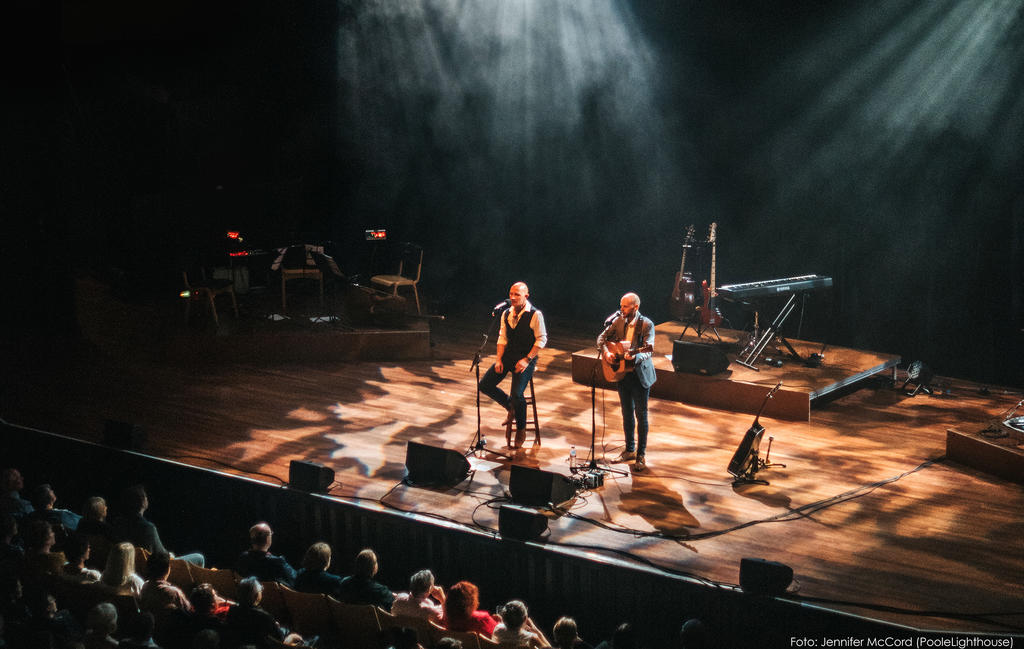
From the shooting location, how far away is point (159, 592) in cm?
475

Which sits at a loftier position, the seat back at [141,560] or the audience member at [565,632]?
the audience member at [565,632]

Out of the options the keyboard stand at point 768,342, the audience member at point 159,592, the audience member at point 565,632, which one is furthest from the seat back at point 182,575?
the keyboard stand at point 768,342

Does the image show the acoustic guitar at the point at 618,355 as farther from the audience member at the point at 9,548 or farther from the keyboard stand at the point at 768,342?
the audience member at the point at 9,548

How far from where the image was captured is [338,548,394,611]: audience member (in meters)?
4.86

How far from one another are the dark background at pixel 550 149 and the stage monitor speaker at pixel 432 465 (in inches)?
198

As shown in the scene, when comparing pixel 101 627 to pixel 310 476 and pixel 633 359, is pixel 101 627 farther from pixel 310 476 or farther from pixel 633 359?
pixel 633 359

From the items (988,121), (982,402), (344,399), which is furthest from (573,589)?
(988,121)

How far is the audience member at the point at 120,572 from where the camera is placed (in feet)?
16.4

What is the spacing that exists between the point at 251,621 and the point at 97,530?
6.24ft

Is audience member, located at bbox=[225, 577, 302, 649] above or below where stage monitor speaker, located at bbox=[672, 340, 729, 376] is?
below

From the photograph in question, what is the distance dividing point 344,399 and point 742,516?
406cm

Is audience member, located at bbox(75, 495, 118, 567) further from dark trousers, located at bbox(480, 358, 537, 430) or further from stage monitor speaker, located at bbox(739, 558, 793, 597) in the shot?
stage monitor speaker, located at bbox(739, 558, 793, 597)

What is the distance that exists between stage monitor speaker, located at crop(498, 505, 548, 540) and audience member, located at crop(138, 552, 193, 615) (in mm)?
1867

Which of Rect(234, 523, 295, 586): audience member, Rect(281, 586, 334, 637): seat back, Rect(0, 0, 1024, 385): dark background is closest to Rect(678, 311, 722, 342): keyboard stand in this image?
Answer: Rect(0, 0, 1024, 385): dark background
